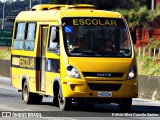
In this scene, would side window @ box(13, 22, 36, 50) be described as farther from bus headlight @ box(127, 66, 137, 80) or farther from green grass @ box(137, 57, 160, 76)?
green grass @ box(137, 57, 160, 76)

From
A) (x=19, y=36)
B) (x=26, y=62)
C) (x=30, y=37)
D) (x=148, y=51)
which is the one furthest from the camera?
(x=148, y=51)

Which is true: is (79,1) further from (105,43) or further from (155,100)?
(105,43)

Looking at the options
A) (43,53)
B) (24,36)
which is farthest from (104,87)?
(24,36)

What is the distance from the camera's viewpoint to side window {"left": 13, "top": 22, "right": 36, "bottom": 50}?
875 inches

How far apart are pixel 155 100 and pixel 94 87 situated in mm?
7624

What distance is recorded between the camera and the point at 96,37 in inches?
787

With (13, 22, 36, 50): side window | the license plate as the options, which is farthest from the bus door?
the license plate

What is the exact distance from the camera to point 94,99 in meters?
19.2

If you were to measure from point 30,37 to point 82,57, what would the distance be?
137 inches

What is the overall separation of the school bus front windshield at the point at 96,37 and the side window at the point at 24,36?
240 centimetres

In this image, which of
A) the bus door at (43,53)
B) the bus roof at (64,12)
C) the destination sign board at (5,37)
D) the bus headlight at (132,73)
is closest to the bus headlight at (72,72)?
the bus headlight at (132,73)

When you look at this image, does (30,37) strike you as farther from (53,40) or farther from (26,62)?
(53,40)

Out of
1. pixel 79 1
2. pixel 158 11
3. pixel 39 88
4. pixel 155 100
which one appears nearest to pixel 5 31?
pixel 79 1

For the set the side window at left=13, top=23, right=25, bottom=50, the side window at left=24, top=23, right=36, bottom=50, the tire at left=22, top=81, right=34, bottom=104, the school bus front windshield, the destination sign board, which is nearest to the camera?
the school bus front windshield
